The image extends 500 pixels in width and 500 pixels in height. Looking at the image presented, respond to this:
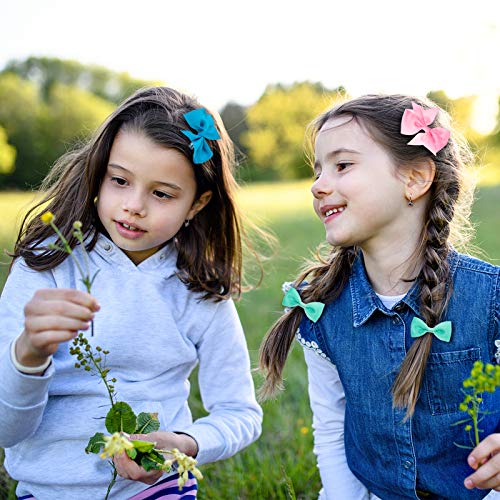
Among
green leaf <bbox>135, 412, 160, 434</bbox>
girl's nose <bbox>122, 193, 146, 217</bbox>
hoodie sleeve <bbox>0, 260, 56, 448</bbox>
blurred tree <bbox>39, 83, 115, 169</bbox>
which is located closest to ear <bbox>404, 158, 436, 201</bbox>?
girl's nose <bbox>122, 193, 146, 217</bbox>

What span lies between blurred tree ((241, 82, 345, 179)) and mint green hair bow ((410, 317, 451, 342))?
38.8m

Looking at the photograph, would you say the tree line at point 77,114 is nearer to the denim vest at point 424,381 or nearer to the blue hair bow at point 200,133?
the blue hair bow at point 200,133

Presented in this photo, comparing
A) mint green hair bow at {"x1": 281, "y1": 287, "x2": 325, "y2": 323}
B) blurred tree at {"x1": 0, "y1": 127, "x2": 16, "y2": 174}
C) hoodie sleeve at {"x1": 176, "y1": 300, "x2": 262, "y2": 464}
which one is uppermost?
mint green hair bow at {"x1": 281, "y1": 287, "x2": 325, "y2": 323}

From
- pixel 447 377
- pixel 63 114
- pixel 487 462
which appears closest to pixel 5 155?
pixel 63 114

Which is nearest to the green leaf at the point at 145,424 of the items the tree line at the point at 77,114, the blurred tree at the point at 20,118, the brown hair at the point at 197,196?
the brown hair at the point at 197,196

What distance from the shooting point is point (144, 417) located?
165 centimetres

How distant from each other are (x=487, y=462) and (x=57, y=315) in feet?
3.59

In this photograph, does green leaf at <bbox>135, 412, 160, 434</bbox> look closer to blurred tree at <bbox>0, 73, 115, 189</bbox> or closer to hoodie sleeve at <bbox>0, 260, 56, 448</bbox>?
hoodie sleeve at <bbox>0, 260, 56, 448</bbox>

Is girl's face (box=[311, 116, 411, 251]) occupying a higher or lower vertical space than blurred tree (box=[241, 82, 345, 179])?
higher

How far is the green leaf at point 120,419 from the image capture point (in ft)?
5.17

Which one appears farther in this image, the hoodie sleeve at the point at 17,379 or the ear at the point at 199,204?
the ear at the point at 199,204

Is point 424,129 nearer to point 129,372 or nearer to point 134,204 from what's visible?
point 134,204

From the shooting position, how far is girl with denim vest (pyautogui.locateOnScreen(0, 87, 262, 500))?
194cm

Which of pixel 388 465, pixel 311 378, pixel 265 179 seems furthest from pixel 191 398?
pixel 265 179
